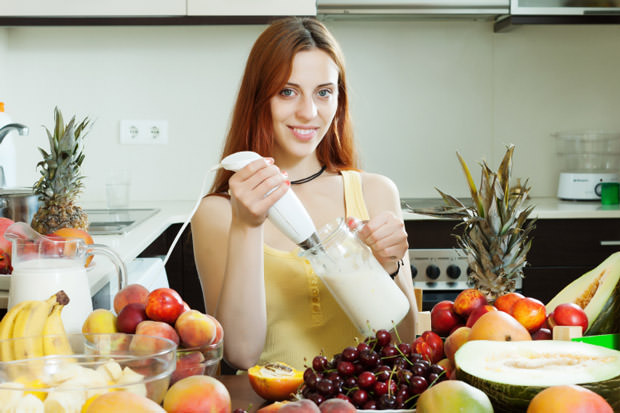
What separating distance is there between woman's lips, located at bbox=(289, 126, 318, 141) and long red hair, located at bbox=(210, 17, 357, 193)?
8cm

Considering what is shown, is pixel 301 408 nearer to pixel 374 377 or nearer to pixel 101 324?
pixel 374 377

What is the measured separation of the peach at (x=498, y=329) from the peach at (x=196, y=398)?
342mm

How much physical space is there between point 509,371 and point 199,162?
244 centimetres

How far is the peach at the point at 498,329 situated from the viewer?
0.88 m

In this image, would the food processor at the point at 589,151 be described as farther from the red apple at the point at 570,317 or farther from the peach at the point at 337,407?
the peach at the point at 337,407

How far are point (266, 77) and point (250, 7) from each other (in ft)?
4.23

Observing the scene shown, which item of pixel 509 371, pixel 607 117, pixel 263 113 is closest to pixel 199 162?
pixel 263 113

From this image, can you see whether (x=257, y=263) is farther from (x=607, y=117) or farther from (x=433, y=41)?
(x=607, y=117)

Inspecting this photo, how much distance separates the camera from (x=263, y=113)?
155 centimetres

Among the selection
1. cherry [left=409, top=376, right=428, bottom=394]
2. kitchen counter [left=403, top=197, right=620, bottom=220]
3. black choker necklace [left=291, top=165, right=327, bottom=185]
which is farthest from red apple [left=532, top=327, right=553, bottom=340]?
kitchen counter [left=403, top=197, right=620, bottom=220]

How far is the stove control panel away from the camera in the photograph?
2611 millimetres

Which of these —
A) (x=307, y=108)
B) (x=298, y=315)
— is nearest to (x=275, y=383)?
(x=298, y=315)

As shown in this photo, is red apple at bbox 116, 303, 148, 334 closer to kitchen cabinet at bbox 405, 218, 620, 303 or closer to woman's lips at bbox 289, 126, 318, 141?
woman's lips at bbox 289, 126, 318, 141

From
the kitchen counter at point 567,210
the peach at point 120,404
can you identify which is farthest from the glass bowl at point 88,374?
the kitchen counter at point 567,210
